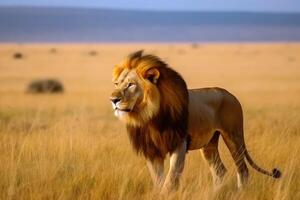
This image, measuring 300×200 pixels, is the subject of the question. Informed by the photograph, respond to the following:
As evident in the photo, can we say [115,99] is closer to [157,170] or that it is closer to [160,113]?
[160,113]

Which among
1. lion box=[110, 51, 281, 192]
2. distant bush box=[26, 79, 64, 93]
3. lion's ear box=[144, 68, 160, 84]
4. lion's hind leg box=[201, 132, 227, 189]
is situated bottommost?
distant bush box=[26, 79, 64, 93]

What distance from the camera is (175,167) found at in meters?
5.83

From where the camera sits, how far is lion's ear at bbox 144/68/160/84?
5730 mm

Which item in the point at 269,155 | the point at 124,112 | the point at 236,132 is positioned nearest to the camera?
the point at 124,112

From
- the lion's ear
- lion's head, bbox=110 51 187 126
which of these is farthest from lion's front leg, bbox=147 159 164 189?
the lion's ear

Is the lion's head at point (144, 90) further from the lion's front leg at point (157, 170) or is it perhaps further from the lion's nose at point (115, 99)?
the lion's front leg at point (157, 170)

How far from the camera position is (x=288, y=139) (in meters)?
8.35

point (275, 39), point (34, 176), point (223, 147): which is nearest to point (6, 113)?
point (223, 147)

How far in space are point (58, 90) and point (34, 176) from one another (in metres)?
18.2

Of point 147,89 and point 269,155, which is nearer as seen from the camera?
point 147,89

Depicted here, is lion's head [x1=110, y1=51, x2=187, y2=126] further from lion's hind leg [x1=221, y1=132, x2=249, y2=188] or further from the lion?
lion's hind leg [x1=221, y1=132, x2=249, y2=188]

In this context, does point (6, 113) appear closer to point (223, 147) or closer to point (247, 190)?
point (223, 147)

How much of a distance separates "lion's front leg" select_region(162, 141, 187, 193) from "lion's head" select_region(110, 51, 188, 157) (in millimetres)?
62

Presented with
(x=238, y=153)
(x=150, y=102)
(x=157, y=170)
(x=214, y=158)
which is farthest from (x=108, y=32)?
(x=150, y=102)
